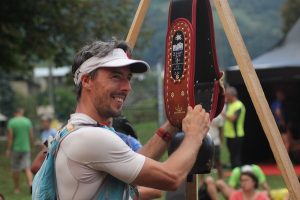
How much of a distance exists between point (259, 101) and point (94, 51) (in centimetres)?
114

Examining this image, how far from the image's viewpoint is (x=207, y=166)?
3936 mm

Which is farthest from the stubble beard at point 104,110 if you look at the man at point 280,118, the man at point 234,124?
the man at point 280,118

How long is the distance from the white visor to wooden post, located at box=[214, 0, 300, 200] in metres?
0.91

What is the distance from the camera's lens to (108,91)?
3.22 metres

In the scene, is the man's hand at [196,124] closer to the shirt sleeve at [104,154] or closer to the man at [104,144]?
the man at [104,144]

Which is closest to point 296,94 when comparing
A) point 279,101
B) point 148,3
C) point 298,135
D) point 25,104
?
point 298,135

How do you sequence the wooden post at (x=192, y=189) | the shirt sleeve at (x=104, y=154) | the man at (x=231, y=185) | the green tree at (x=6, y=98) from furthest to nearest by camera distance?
the green tree at (x=6, y=98)
the man at (x=231, y=185)
the wooden post at (x=192, y=189)
the shirt sleeve at (x=104, y=154)

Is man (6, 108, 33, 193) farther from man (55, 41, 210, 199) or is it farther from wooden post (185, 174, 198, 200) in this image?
man (55, 41, 210, 199)

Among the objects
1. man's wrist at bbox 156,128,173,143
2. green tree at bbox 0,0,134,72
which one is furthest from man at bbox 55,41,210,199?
green tree at bbox 0,0,134,72

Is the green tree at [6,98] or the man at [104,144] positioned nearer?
the man at [104,144]

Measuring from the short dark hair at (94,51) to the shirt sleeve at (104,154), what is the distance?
29 centimetres

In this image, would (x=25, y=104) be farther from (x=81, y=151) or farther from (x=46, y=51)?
(x=81, y=151)

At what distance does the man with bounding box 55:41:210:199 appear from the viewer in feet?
10.2

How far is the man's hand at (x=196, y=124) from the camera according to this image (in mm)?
3282
